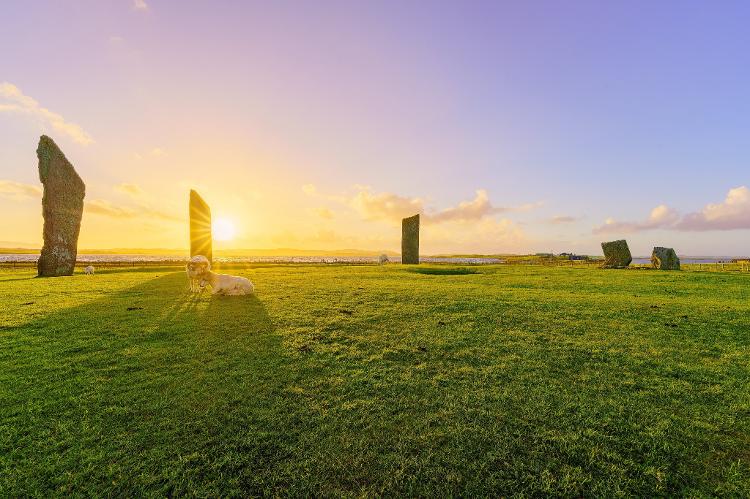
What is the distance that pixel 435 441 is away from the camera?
10.2ft

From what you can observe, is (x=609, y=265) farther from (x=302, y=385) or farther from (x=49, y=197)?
(x=49, y=197)

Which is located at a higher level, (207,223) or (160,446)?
(207,223)

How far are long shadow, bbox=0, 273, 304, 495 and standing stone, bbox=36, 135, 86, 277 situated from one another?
16445 millimetres

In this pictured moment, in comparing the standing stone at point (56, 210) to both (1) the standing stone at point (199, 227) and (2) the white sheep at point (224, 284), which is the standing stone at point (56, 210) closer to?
(1) the standing stone at point (199, 227)

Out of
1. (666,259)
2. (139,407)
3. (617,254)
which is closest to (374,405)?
(139,407)

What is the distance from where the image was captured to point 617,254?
28.5 metres

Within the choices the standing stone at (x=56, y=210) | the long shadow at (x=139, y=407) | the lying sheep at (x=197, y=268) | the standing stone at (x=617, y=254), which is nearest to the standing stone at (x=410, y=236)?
the standing stone at (x=617, y=254)

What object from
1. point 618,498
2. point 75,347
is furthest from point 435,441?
point 75,347

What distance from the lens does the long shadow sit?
9.02 ft

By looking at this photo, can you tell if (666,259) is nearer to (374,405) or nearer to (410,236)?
(410,236)

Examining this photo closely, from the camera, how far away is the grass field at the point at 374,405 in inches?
106

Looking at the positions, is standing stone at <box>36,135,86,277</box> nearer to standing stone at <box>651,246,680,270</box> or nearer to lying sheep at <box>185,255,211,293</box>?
lying sheep at <box>185,255,211,293</box>

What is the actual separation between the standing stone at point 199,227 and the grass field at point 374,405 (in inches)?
644

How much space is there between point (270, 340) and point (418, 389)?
3.04 metres
